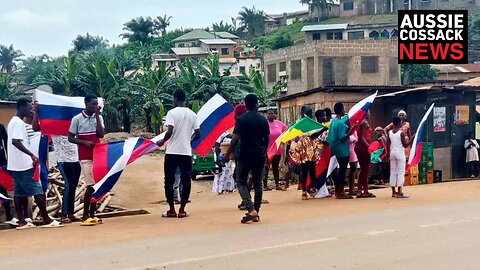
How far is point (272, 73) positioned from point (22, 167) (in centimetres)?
4318

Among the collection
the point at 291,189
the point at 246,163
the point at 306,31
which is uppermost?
the point at 306,31

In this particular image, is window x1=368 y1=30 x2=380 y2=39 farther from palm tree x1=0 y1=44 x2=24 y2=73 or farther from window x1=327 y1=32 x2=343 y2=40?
palm tree x1=0 y1=44 x2=24 y2=73

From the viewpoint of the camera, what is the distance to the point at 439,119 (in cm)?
1878

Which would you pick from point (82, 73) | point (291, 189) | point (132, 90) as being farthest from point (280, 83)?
point (291, 189)

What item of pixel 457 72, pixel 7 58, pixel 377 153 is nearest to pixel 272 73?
pixel 457 72

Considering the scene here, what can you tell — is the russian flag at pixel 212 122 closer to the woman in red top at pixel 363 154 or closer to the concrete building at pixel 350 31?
the woman in red top at pixel 363 154

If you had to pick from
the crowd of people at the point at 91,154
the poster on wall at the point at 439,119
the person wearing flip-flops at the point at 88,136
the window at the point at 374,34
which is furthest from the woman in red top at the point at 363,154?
the window at the point at 374,34

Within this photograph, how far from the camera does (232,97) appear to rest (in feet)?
132

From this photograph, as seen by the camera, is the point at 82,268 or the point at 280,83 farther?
the point at 280,83

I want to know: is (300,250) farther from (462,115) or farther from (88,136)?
(462,115)

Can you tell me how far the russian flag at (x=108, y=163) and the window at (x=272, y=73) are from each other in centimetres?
4136

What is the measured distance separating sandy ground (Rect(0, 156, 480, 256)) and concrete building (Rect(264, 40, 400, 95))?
94.6 ft

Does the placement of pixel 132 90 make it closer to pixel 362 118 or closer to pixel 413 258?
pixel 362 118

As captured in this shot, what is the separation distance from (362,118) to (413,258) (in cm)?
605
